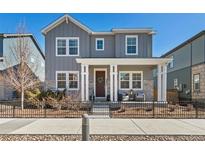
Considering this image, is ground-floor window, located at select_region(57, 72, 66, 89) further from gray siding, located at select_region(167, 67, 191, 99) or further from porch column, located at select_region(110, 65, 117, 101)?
gray siding, located at select_region(167, 67, 191, 99)

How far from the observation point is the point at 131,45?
20.0 metres

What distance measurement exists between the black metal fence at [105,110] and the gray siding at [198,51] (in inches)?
181

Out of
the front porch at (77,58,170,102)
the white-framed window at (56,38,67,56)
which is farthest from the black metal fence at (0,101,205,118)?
the white-framed window at (56,38,67,56)

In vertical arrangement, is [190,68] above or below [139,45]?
below

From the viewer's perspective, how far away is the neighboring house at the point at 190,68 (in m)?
20.0

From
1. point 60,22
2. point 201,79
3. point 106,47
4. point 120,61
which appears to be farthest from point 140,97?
point 60,22

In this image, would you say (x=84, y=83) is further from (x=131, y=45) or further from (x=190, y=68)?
(x=190, y=68)

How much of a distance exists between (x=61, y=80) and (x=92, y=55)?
3.31m

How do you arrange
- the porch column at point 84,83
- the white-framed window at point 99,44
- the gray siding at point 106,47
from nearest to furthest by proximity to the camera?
1. the porch column at point 84,83
2. the gray siding at point 106,47
3. the white-framed window at point 99,44

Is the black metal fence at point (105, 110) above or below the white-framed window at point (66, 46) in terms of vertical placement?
below

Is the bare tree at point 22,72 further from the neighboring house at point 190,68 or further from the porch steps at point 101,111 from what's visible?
the neighboring house at point 190,68

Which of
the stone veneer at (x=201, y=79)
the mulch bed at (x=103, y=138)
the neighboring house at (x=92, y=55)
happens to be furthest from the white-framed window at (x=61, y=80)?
the mulch bed at (x=103, y=138)
